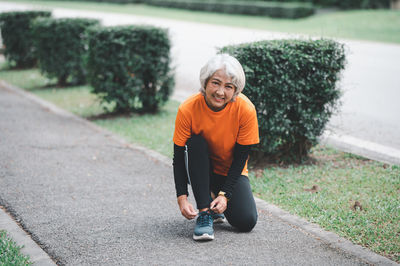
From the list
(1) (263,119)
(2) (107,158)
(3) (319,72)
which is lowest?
(2) (107,158)

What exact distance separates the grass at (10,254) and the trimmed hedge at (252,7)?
26679 millimetres

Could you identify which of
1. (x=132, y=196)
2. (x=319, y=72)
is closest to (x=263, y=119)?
(x=319, y=72)

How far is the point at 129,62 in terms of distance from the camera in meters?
8.06

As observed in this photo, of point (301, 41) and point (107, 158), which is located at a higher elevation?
point (301, 41)

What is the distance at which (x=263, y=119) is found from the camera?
542cm

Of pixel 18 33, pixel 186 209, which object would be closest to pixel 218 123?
pixel 186 209

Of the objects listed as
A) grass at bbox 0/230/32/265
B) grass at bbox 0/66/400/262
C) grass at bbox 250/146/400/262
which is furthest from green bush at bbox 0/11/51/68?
grass at bbox 0/230/32/265

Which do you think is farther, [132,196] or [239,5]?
[239,5]

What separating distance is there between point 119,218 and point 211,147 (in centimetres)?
109

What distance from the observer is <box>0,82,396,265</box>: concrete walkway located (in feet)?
11.7

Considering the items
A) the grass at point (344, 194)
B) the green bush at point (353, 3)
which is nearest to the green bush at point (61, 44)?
the grass at point (344, 194)

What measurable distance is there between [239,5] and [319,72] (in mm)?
26749

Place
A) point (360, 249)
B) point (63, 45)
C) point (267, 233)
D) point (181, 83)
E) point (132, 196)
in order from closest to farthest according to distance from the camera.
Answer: point (360, 249) → point (267, 233) → point (132, 196) → point (63, 45) → point (181, 83)

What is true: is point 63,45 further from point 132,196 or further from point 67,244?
point 67,244
